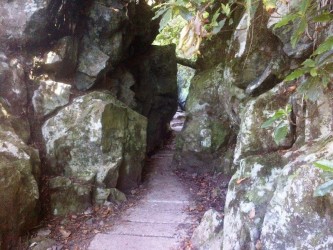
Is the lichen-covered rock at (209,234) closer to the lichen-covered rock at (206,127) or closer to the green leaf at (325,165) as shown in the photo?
the green leaf at (325,165)

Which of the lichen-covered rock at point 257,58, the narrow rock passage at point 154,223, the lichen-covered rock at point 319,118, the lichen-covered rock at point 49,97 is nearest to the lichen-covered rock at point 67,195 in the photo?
the narrow rock passage at point 154,223

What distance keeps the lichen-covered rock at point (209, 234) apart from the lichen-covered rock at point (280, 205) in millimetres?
361

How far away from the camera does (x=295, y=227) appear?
285 cm

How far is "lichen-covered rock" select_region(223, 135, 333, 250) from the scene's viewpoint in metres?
2.76

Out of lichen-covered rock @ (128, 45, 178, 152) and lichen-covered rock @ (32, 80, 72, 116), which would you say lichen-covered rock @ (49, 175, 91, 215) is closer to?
lichen-covered rock @ (32, 80, 72, 116)

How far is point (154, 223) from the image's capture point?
508 centimetres

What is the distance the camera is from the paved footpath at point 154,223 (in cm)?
448

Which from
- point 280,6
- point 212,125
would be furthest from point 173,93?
point 280,6

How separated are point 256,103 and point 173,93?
21.0 feet

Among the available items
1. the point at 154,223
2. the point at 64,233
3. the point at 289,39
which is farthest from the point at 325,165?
the point at 64,233

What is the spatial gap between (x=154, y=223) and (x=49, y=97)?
3.13 metres

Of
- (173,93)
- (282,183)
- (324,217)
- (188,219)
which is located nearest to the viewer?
(324,217)

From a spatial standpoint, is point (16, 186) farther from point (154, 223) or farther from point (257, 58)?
point (257, 58)

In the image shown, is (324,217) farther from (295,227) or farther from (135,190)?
(135,190)
